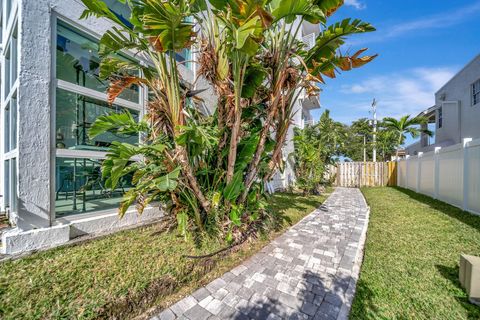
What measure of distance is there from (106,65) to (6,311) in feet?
11.6

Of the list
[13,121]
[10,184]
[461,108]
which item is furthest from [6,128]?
[461,108]

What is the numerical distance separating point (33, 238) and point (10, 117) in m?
2.82

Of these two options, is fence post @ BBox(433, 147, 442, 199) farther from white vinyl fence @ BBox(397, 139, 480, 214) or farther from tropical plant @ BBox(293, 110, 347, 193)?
tropical plant @ BBox(293, 110, 347, 193)

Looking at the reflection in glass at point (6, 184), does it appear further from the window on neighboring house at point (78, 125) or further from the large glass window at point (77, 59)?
the large glass window at point (77, 59)

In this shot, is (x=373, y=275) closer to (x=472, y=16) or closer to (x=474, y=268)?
(x=474, y=268)

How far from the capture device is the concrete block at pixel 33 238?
9.62 ft

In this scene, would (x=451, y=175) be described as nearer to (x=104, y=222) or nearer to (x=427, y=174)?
(x=427, y=174)

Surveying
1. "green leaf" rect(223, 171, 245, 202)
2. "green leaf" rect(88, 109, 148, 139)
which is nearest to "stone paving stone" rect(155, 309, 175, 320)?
"green leaf" rect(223, 171, 245, 202)

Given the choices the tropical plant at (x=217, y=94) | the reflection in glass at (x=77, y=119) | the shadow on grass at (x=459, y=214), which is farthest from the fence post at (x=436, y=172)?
the reflection in glass at (x=77, y=119)

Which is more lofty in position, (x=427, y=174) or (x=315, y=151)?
(x=315, y=151)

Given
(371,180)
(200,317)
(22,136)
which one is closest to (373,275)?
(200,317)

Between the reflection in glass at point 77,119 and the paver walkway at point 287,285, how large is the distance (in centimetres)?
361

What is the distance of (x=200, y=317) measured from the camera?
2.25 m

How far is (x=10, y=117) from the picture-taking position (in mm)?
4105
